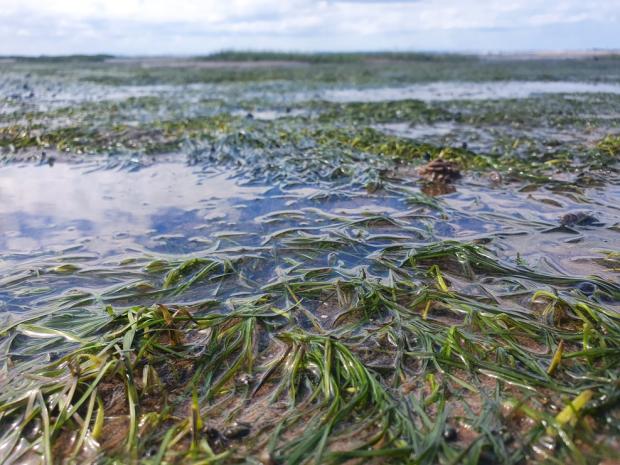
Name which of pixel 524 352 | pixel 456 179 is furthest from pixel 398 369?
pixel 456 179

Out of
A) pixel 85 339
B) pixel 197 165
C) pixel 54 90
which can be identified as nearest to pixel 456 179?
pixel 197 165

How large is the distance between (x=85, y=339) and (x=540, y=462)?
2.29m

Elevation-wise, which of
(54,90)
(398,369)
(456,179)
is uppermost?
(398,369)

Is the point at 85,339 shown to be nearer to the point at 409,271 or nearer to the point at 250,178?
the point at 409,271

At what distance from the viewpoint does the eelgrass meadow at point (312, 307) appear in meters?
1.92

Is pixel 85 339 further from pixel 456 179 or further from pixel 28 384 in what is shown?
pixel 456 179

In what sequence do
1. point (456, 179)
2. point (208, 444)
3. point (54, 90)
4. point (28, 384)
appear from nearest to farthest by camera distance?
point (208, 444) < point (28, 384) < point (456, 179) < point (54, 90)

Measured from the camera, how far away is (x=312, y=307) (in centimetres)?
302

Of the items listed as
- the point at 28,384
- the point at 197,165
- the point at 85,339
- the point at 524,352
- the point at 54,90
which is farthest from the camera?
the point at 54,90

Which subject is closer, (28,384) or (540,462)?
(540,462)

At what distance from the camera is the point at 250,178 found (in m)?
6.05

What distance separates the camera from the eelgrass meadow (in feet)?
6.31

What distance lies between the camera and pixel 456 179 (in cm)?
577

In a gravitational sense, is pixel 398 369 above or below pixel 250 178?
above
